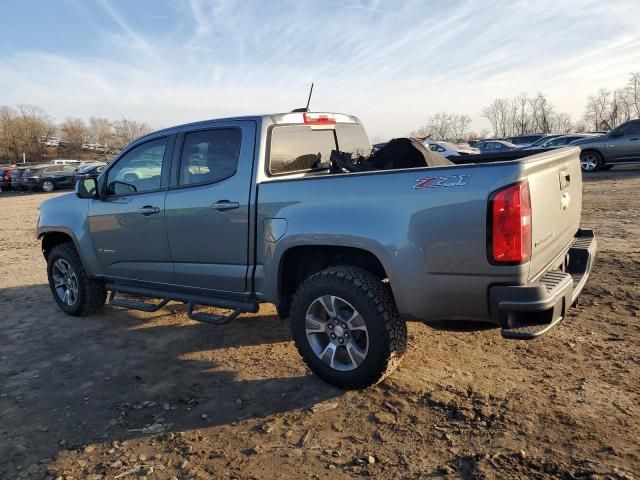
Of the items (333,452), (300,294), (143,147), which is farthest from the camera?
(143,147)

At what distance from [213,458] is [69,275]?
11.9 ft

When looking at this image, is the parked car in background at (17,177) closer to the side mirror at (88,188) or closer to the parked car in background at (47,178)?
the parked car in background at (47,178)

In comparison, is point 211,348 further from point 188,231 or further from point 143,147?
point 143,147

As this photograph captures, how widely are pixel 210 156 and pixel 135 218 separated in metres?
1.05

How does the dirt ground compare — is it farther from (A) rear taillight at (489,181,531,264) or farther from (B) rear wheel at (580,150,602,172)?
(B) rear wheel at (580,150,602,172)

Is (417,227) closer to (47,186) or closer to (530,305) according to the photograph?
(530,305)

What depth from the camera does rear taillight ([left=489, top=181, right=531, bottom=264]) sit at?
113 inches

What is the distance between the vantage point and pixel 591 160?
18.5 metres

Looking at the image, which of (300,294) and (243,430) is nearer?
(243,430)

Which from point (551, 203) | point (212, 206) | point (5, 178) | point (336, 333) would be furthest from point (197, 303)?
point (5, 178)

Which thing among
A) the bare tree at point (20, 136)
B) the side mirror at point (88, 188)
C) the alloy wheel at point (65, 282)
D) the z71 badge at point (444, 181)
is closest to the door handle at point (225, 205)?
the z71 badge at point (444, 181)

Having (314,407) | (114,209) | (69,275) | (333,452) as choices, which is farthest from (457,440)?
(69,275)

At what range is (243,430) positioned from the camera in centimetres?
325

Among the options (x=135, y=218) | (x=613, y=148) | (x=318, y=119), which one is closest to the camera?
(x=318, y=119)
